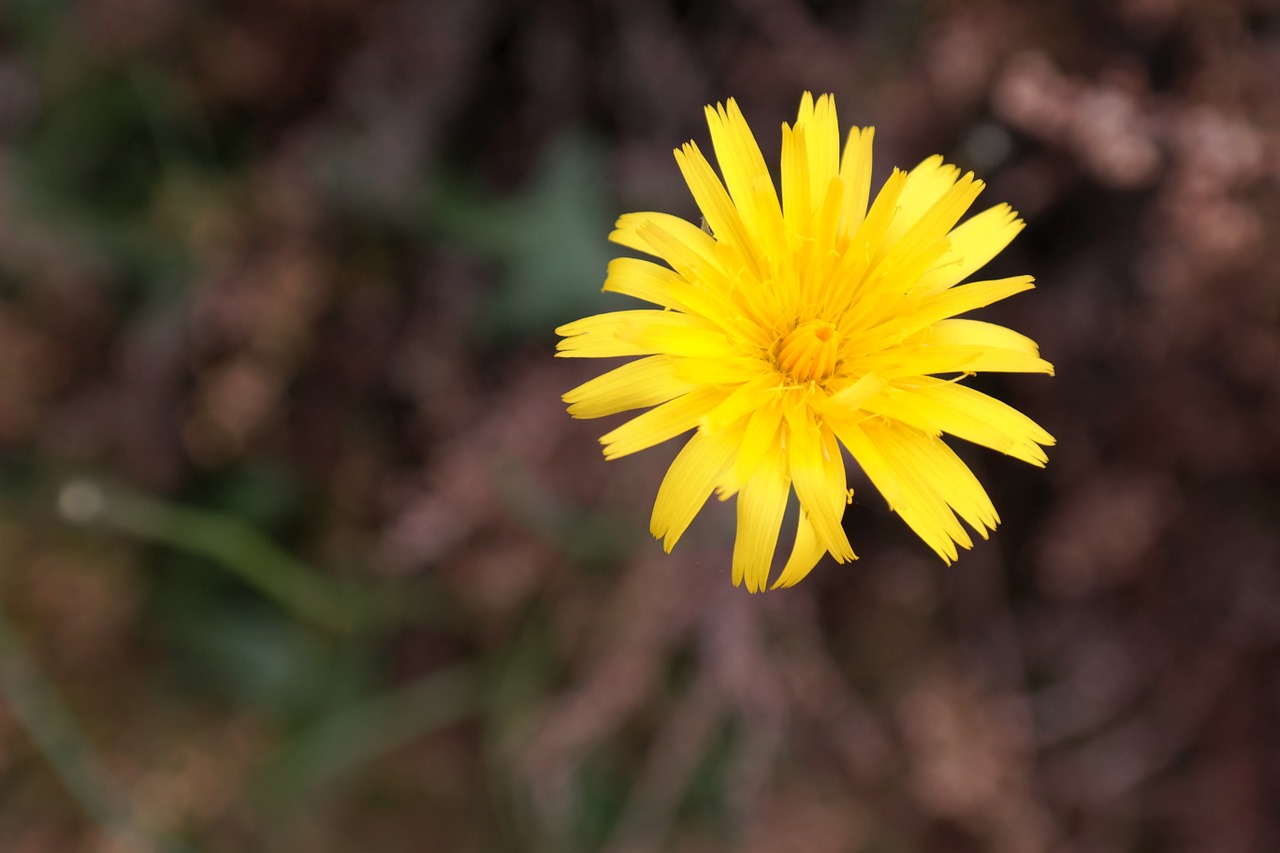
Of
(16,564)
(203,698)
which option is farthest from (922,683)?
(16,564)

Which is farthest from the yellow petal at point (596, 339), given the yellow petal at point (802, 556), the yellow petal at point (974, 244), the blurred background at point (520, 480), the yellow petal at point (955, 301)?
the blurred background at point (520, 480)

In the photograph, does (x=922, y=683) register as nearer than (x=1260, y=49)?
No

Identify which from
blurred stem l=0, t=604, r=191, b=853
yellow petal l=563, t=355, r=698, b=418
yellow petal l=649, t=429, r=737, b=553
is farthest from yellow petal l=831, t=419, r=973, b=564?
blurred stem l=0, t=604, r=191, b=853

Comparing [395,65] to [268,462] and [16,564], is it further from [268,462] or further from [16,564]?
[16,564]

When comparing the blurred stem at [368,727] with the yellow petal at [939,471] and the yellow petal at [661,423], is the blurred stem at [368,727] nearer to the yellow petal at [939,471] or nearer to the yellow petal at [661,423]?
the yellow petal at [661,423]

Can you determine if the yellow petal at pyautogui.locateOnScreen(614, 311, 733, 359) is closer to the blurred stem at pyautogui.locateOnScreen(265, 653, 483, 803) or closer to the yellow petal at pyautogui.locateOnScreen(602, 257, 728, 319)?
the yellow petal at pyautogui.locateOnScreen(602, 257, 728, 319)

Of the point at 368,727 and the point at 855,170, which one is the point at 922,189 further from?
the point at 368,727
